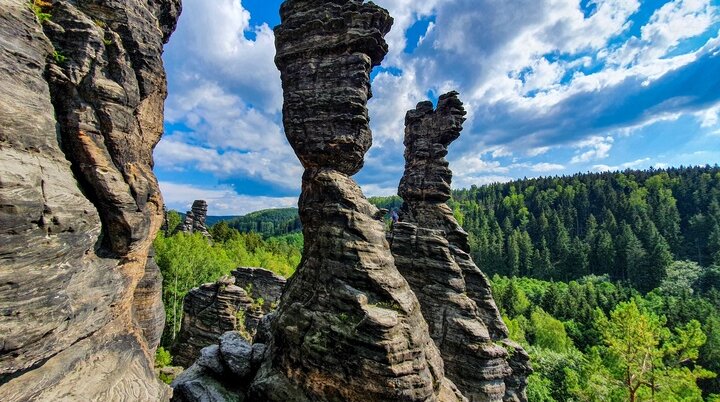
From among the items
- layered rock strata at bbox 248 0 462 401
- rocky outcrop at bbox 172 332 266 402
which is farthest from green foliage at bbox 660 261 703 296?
rocky outcrop at bbox 172 332 266 402

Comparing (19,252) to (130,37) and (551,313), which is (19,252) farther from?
(551,313)

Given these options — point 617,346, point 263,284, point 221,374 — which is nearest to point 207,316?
point 263,284

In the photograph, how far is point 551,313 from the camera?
84.6 meters

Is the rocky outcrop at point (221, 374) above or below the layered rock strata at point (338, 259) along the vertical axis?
below

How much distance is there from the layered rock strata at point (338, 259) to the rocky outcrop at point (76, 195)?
5.17 meters

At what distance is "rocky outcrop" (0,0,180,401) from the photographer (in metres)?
8.12

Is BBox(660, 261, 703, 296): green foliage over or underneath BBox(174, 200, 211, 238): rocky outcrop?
underneath

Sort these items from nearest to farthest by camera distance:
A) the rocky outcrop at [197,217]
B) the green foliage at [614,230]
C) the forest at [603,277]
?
the forest at [603,277], the rocky outcrop at [197,217], the green foliage at [614,230]

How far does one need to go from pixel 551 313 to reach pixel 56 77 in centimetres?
9840

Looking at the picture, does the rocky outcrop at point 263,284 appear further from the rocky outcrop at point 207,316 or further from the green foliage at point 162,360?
the green foliage at point 162,360

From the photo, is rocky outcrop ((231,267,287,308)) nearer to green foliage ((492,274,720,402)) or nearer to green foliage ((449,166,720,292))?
green foliage ((492,274,720,402))

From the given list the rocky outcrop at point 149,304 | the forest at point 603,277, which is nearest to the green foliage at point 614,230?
the forest at point 603,277

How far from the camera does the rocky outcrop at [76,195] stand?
26.7ft

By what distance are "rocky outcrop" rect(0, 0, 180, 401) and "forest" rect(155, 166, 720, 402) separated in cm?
3790
